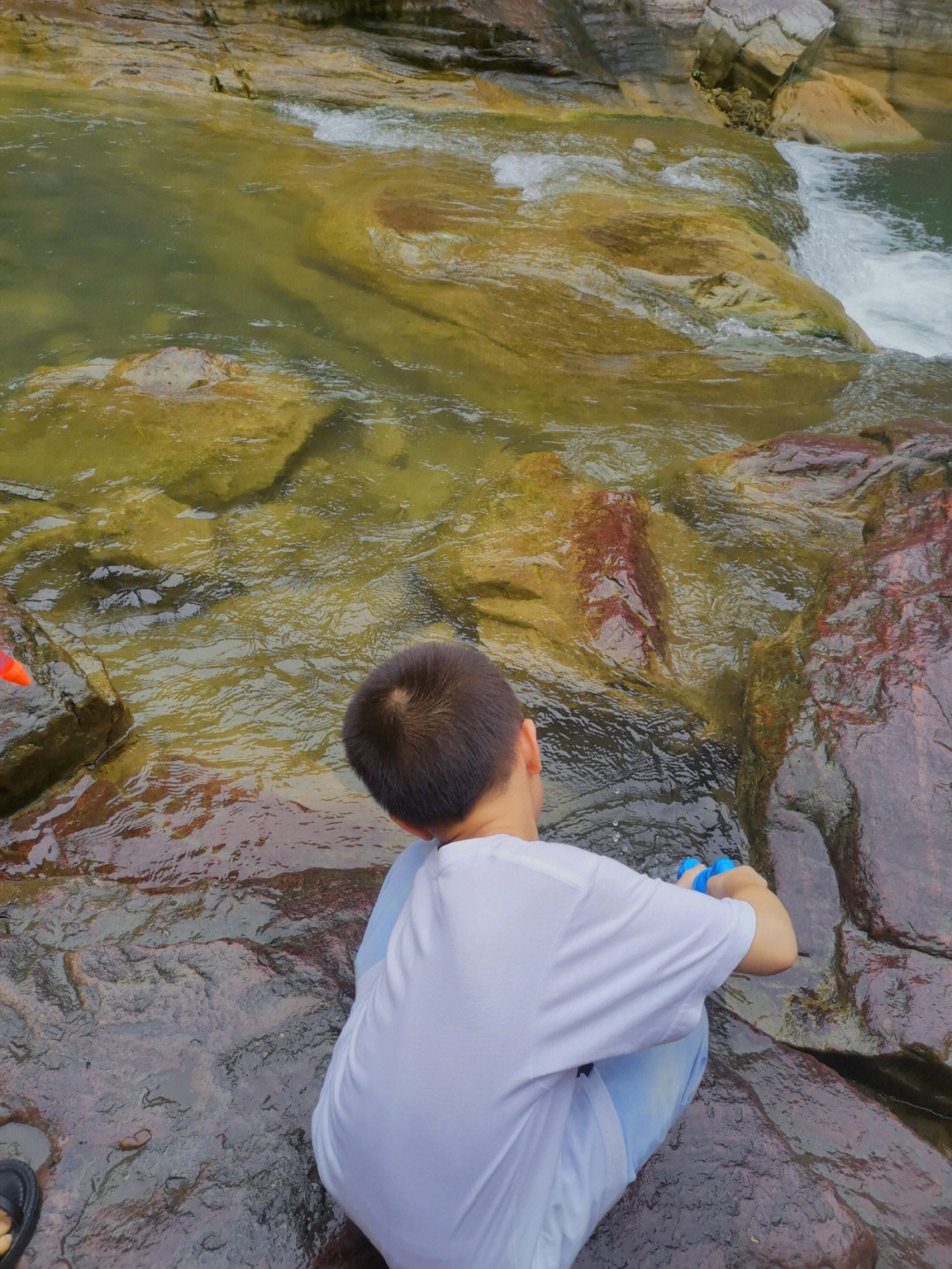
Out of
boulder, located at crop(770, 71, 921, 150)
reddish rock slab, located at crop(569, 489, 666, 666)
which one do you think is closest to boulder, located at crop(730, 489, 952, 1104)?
reddish rock slab, located at crop(569, 489, 666, 666)

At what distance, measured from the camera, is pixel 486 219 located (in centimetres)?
714

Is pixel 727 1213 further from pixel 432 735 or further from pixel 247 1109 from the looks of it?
pixel 432 735

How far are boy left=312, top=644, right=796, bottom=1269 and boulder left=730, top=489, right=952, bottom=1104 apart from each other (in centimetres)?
81

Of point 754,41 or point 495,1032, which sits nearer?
point 495,1032

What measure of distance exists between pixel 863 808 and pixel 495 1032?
160cm

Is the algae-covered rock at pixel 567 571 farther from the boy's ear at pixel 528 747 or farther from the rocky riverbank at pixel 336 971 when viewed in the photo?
the boy's ear at pixel 528 747

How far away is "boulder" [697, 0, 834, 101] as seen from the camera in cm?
1167

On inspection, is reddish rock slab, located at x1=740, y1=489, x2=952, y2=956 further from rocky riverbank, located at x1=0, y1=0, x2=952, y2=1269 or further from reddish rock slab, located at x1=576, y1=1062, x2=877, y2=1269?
reddish rock slab, located at x1=576, y1=1062, x2=877, y2=1269

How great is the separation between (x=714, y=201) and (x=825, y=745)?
7.12 meters

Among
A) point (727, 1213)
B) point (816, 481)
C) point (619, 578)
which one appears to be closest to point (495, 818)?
point (727, 1213)

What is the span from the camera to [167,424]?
4.64 meters

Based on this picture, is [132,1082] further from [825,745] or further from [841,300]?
[841,300]

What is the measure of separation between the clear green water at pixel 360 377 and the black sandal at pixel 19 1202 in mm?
1331

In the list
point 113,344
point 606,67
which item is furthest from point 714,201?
point 113,344
